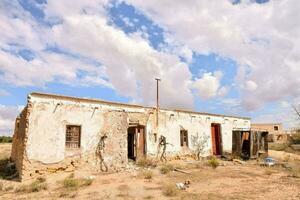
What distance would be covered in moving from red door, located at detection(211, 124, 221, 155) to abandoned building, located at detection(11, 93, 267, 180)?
0.76 m

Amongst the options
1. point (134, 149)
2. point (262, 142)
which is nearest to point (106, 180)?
point (134, 149)

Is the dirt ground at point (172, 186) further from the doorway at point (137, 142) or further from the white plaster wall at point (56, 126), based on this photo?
the doorway at point (137, 142)

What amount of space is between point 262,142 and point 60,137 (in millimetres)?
14910

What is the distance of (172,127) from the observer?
771 inches

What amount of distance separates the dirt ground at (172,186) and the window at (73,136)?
141cm

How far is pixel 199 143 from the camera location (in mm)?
21094

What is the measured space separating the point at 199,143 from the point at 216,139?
102 inches

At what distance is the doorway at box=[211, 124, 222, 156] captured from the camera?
2280 centimetres

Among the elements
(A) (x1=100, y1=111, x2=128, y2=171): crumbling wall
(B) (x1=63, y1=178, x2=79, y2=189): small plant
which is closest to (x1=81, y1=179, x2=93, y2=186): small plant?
(B) (x1=63, y1=178, x2=79, y2=189): small plant

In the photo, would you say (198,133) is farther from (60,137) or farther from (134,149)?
(60,137)

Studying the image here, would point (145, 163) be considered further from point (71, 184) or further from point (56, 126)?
point (71, 184)

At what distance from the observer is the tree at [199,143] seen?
20781mm

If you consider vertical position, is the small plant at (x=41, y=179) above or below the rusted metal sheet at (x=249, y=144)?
below

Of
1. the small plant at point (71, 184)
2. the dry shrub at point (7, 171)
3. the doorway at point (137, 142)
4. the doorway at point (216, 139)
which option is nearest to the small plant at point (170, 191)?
the small plant at point (71, 184)
